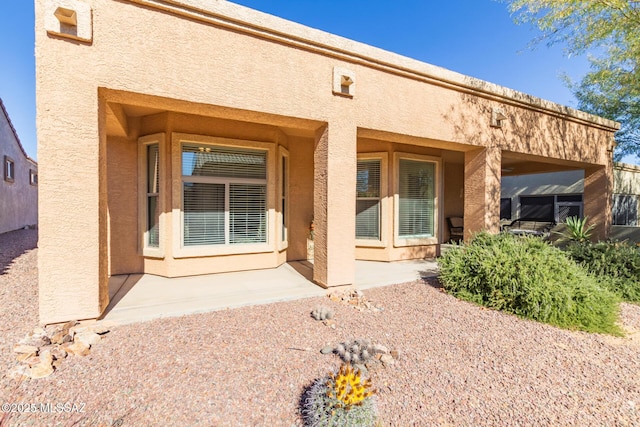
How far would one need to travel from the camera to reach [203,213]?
6.42 m

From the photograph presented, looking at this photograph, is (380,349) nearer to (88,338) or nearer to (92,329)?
(88,338)

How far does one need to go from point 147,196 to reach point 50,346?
376 cm

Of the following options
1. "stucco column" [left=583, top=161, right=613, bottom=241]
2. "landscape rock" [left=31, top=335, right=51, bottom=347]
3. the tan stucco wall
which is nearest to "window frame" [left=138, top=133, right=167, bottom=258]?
"landscape rock" [left=31, top=335, right=51, bottom=347]

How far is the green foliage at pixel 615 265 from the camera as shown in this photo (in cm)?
584

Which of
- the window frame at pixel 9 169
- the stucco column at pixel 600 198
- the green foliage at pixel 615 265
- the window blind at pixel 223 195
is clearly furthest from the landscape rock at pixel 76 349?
the window frame at pixel 9 169

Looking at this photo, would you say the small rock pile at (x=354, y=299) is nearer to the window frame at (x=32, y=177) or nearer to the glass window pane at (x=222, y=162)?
the glass window pane at (x=222, y=162)

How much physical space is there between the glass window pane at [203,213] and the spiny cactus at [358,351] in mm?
4264

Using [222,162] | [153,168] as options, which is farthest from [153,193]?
[222,162]

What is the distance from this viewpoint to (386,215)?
8.13m

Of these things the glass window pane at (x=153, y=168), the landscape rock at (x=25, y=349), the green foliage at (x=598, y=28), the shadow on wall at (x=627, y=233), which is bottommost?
the landscape rock at (x=25, y=349)

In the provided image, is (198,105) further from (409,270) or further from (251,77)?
(409,270)

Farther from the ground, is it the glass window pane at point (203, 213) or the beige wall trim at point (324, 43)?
the beige wall trim at point (324, 43)

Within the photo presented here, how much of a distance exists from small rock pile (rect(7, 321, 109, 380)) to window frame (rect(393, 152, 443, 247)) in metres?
6.90

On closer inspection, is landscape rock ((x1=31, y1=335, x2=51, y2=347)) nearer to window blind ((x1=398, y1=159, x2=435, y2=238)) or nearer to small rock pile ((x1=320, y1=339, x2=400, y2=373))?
small rock pile ((x1=320, y1=339, x2=400, y2=373))
